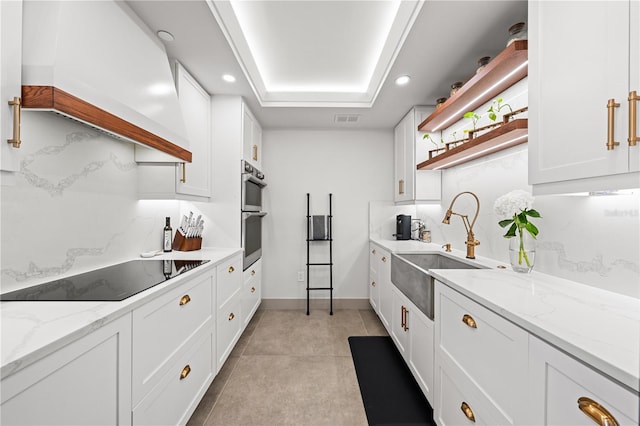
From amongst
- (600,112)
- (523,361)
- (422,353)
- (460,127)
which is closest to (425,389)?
(422,353)

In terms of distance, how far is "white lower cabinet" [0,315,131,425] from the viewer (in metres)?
0.64

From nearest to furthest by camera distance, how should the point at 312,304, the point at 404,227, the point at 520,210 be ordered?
the point at 520,210 → the point at 404,227 → the point at 312,304

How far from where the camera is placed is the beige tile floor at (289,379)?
1666 mm

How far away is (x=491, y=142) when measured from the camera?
1.65 metres

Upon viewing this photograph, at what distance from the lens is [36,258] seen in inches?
48.1

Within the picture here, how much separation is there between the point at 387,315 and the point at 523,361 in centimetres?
183

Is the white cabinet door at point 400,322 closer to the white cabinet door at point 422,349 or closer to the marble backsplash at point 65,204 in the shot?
the white cabinet door at point 422,349

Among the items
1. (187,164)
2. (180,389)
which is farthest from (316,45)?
(180,389)

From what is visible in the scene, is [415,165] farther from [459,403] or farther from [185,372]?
[185,372]

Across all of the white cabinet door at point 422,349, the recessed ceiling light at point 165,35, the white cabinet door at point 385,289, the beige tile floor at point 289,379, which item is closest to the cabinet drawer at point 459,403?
the white cabinet door at point 422,349

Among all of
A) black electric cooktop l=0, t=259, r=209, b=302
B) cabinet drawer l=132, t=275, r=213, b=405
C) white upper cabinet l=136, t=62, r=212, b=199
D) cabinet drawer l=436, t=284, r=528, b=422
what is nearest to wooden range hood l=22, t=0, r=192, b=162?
white upper cabinet l=136, t=62, r=212, b=199

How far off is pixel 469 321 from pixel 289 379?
58.6 inches

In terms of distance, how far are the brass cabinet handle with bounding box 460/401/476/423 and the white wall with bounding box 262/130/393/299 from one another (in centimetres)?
238

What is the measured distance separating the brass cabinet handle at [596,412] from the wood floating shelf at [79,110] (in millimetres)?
1864
